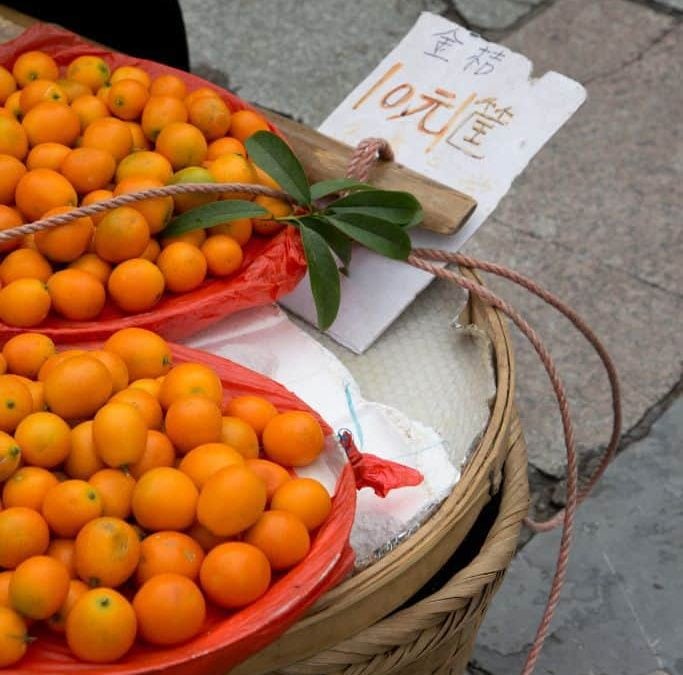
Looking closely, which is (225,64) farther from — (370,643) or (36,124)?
(370,643)

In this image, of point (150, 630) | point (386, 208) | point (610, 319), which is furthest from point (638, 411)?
point (150, 630)

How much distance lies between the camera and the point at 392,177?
4.84 ft

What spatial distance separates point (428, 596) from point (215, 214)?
482 millimetres

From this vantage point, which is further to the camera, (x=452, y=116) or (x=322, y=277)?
(x=452, y=116)

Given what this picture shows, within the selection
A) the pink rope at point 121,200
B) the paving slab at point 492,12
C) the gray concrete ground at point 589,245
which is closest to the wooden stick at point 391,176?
the pink rope at point 121,200

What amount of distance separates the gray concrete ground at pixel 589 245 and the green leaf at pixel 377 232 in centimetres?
83

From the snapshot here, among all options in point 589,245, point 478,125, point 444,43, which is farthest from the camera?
point 589,245

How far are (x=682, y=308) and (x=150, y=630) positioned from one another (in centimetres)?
173

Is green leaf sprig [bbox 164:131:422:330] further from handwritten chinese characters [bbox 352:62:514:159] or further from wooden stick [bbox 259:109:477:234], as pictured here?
handwritten chinese characters [bbox 352:62:514:159]

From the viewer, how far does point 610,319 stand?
236cm

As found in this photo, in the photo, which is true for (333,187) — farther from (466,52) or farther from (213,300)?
(466,52)

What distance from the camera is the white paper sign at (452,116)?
1.46 metres

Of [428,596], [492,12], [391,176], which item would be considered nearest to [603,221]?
[492,12]

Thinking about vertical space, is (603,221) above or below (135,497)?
below
